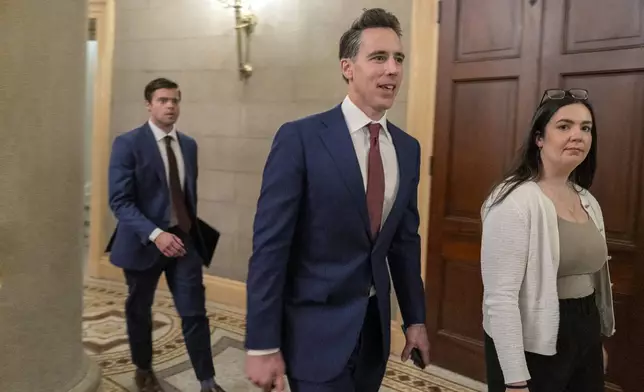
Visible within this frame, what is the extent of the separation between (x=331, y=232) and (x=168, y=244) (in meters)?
1.28

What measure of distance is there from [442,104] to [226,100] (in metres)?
1.69

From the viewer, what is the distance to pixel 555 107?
63.1 inches

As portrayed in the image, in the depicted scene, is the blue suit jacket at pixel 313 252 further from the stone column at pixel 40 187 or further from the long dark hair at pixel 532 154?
the stone column at pixel 40 187

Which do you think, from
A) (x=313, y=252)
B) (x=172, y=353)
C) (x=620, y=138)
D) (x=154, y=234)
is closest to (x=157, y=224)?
(x=154, y=234)

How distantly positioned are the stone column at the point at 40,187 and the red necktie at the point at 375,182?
1.03 m

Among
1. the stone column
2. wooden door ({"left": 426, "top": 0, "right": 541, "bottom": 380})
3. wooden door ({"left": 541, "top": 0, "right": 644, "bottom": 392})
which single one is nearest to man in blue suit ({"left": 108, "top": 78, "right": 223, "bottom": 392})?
the stone column

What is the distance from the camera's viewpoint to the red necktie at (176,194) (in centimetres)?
267

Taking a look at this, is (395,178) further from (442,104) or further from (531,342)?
(442,104)

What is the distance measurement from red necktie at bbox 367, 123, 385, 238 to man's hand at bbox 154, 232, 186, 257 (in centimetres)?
130

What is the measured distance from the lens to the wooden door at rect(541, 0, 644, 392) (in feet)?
7.79

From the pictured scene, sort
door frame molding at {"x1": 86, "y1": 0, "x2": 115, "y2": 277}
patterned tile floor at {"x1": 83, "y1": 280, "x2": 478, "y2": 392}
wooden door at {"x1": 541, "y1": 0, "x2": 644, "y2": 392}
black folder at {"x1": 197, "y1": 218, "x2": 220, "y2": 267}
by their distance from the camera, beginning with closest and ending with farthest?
1. wooden door at {"x1": 541, "y1": 0, "x2": 644, "y2": 392}
2. black folder at {"x1": 197, "y1": 218, "x2": 220, "y2": 267}
3. patterned tile floor at {"x1": 83, "y1": 280, "x2": 478, "y2": 392}
4. door frame molding at {"x1": 86, "y1": 0, "x2": 115, "y2": 277}

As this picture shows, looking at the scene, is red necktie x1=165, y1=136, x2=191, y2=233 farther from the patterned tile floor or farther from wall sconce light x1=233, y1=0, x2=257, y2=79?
wall sconce light x1=233, y1=0, x2=257, y2=79

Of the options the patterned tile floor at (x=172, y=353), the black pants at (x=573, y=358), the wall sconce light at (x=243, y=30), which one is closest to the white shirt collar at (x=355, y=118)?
the black pants at (x=573, y=358)

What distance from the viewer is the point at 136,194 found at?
8.64 ft
